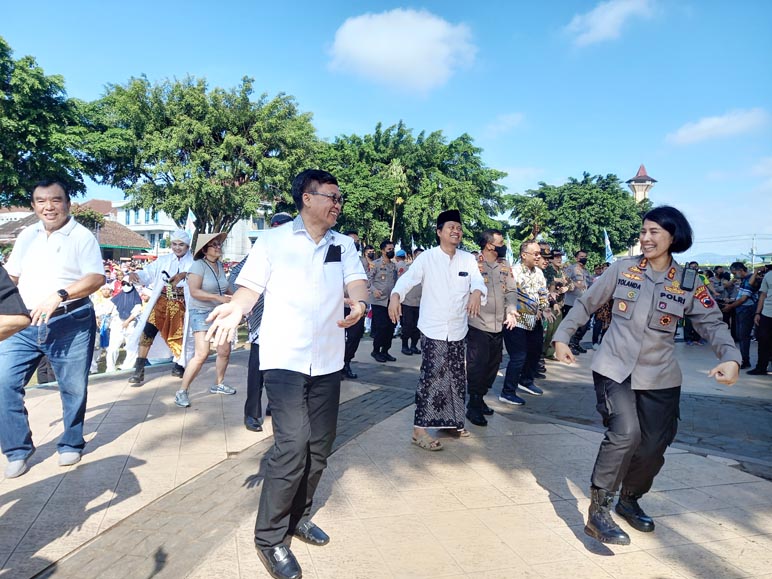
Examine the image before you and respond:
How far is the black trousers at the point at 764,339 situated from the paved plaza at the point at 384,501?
3.44 meters

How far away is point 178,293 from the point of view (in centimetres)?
682

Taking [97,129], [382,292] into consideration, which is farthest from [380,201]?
[382,292]

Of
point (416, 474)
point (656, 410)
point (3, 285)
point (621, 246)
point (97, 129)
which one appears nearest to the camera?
point (3, 285)

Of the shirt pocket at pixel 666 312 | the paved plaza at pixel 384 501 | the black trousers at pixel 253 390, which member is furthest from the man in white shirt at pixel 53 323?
the shirt pocket at pixel 666 312

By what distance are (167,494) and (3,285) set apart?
6.51 feet

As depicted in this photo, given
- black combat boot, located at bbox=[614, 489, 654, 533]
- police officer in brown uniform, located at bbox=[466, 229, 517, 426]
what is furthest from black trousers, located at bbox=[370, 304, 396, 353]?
black combat boot, located at bbox=[614, 489, 654, 533]

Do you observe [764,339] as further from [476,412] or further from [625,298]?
[625,298]

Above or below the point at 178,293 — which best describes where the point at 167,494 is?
below

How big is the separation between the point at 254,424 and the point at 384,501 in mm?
1855

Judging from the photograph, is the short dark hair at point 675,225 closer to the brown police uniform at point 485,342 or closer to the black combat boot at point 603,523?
the black combat boot at point 603,523

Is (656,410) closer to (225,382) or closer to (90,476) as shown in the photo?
(90,476)

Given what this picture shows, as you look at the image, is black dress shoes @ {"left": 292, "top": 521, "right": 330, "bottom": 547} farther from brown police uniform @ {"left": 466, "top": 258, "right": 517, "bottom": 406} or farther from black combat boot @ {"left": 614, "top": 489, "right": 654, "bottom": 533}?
brown police uniform @ {"left": 466, "top": 258, "right": 517, "bottom": 406}

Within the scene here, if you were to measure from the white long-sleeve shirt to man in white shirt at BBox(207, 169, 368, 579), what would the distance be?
1.74 metres

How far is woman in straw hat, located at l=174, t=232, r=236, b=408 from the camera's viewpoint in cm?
551
